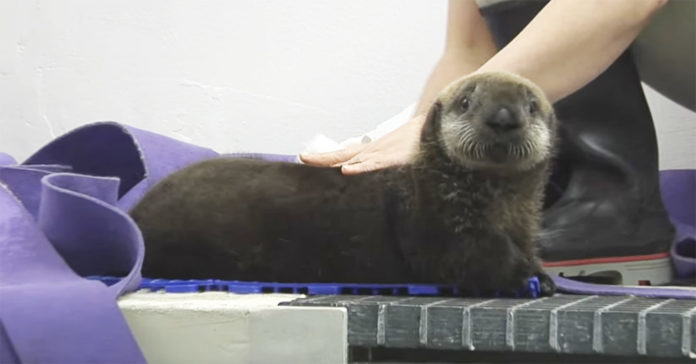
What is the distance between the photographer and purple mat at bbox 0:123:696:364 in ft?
1.63

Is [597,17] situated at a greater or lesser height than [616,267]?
greater

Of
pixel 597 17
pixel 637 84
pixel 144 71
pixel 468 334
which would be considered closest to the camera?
pixel 468 334

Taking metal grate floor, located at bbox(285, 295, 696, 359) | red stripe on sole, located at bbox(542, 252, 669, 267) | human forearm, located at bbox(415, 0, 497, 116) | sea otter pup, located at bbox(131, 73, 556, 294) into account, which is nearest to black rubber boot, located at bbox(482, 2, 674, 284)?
red stripe on sole, located at bbox(542, 252, 669, 267)

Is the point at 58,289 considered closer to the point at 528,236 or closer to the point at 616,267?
the point at 528,236

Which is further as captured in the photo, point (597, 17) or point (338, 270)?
point (597, 17)

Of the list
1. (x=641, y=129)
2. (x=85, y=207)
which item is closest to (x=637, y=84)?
(x=641, y=129)

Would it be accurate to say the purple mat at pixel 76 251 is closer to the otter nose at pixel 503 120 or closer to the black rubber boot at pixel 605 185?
the black rubber boot at pixel 605 185

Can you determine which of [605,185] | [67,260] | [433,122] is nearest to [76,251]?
[67,260]

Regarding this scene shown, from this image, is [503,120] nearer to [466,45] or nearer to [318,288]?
[318,288]

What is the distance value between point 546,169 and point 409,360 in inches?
8.4

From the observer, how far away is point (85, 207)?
0.63 metres

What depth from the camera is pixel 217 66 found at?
5.01 feet

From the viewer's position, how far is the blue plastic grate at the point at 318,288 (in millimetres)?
646

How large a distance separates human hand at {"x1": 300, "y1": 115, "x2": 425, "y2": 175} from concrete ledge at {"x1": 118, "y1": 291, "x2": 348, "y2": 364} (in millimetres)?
196
